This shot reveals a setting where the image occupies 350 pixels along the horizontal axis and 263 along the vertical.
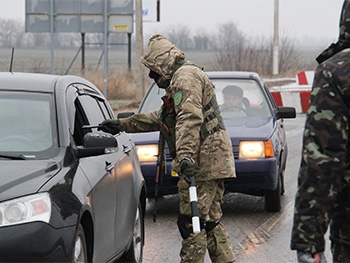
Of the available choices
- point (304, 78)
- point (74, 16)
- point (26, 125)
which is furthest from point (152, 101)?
point (304, 78)

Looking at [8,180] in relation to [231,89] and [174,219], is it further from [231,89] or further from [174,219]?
[231,89]

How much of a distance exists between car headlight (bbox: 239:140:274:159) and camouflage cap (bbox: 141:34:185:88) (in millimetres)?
3268

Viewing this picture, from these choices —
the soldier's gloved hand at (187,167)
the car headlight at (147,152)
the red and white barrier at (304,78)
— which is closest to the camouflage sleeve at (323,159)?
the soldier's gloved hand at (187,167)

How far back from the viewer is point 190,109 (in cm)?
667

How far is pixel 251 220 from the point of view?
34.0 ft

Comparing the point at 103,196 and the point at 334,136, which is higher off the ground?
the point at 334,136

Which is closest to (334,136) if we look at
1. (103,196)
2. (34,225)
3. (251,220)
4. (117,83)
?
(34,225)

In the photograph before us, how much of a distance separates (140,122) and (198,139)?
1.10 m

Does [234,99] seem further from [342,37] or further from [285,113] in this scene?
[342,37]

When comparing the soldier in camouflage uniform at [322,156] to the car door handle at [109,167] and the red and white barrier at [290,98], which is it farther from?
the red and white barrier at [290,98]

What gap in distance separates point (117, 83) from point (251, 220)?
88.0 ft

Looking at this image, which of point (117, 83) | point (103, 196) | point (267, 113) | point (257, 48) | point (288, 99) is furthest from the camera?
point (257, 48)

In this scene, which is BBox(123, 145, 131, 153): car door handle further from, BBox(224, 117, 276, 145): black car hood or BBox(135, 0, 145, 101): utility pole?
BBox(135, 0, 145, 101): utility pole

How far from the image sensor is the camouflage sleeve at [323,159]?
383 cm
